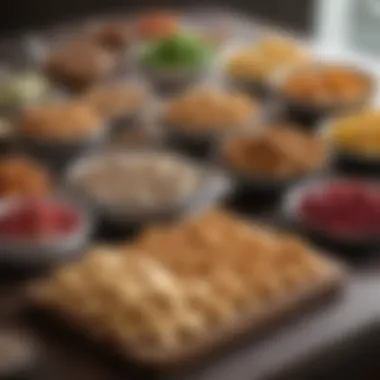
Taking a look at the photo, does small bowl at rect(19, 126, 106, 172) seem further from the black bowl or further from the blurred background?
the blurred background

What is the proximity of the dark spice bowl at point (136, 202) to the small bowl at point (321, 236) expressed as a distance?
85 mm

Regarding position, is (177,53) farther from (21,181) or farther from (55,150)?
(21,181)

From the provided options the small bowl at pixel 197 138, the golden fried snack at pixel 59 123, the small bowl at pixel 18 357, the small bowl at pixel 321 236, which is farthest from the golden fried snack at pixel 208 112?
the small bowl at pixel 18 357

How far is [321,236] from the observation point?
127 centimetres

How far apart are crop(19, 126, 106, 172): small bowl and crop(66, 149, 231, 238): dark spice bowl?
7 cm

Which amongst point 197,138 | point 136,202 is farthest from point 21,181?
point 197,138

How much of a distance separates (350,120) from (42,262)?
0.53 metres

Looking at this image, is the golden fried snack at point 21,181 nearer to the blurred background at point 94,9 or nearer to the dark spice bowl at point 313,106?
the dark spice bowl at point 313,106

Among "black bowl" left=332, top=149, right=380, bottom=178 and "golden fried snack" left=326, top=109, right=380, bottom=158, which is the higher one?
"golden fried snack" left=326, top=109, right=380, bottom=158

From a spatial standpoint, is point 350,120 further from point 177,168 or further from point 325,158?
point 177,168

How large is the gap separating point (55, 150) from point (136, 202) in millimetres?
221

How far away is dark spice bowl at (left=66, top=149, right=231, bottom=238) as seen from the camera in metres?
1.30

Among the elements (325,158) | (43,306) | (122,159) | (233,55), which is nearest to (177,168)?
(122,159)

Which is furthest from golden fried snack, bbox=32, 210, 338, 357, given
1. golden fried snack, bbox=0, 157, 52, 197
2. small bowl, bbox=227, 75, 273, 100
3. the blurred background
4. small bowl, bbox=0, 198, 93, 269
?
the blurred background
